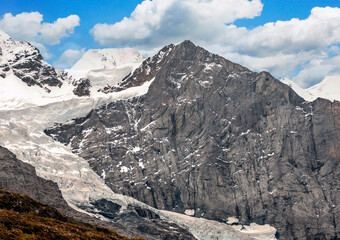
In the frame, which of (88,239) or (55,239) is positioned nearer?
(55,239)

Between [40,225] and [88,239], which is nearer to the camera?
[40,225]

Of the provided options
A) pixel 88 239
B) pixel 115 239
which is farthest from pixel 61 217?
pixel 88 239

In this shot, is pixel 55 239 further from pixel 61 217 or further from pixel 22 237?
pixel 61 217

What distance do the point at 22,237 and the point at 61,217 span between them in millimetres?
49601

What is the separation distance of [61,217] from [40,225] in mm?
40853

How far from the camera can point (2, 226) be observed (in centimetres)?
7681

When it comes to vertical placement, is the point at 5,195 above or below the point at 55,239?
above

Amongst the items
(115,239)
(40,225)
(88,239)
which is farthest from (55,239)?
(115,239)

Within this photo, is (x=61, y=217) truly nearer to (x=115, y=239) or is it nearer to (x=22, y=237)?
(x=115, y=239)

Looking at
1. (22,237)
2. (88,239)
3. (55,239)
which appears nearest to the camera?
(22,237)

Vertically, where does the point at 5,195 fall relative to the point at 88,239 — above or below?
above

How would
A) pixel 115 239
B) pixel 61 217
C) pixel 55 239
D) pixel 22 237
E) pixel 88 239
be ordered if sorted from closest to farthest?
pixel 22 237, pixel 55 239, pixel 88 239, pixel 115 239, pixel 61 217

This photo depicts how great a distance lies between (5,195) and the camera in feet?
353

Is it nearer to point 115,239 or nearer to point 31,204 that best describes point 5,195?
point 31,204
